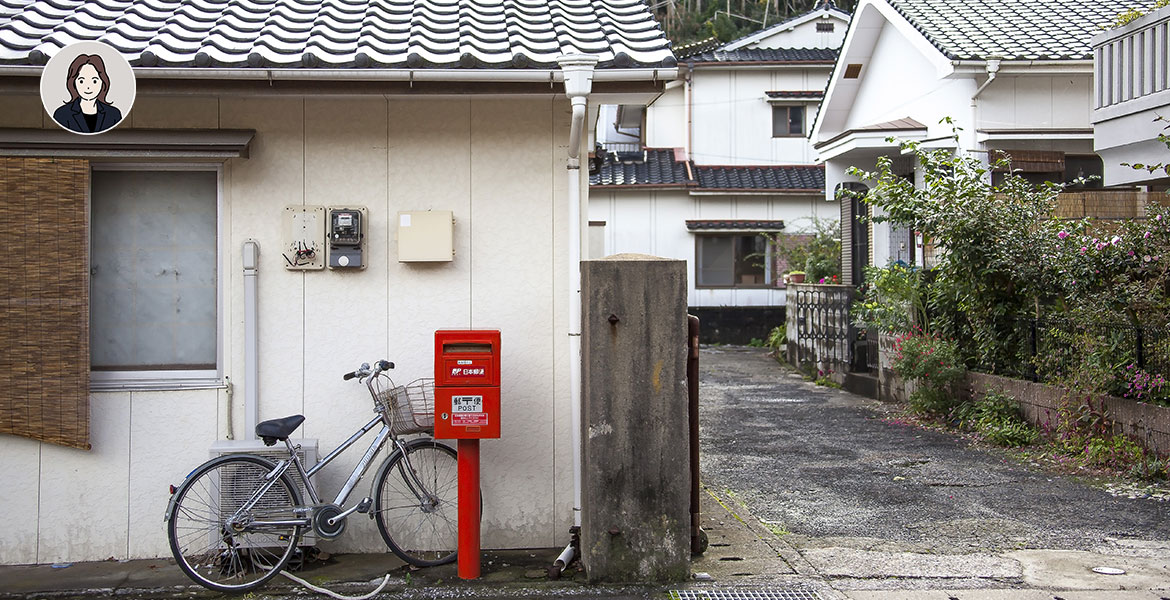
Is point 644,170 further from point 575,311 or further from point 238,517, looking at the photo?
point 238,517

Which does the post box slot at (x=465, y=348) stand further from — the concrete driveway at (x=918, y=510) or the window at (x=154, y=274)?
the concrete driveway at (x=918, y=510)

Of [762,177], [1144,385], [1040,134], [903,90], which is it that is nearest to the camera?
[1144,385]

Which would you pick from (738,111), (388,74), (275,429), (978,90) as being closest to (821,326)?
(978,90)

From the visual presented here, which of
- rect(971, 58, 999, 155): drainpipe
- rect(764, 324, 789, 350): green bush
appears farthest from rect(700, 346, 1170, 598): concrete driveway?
rect(764, 324, 789, 350): green bush

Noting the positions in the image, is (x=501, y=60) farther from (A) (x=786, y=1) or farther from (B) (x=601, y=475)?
(A) (x=786, y=1)

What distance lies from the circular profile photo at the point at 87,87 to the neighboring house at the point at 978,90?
10.7 metres

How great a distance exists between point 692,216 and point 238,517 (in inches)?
772

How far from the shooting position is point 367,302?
594cm

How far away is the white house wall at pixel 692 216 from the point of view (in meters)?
24.1

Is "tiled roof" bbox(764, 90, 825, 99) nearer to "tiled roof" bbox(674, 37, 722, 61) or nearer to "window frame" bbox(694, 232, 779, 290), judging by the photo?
"tiled roof" bbox(674, 37, 722, 61)

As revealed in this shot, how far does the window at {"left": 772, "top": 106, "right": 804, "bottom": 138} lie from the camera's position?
993 inches

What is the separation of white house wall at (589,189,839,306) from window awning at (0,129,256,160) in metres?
18.6

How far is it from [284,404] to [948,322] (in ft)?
26.9

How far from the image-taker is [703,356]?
2033 centimetres
